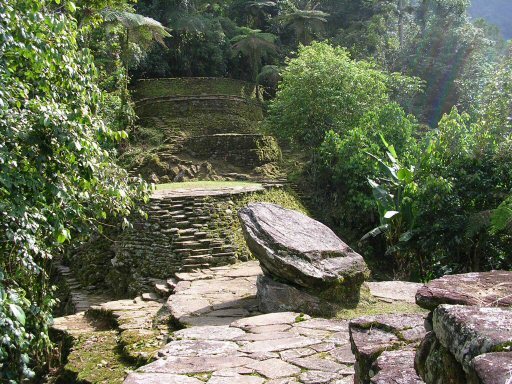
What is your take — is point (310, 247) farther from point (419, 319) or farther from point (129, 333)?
point (419, 319)

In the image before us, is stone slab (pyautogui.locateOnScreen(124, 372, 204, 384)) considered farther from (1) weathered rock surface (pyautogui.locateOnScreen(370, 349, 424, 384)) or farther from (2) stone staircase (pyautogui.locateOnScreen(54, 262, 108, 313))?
(2) stone staircase (pyautogui.locateOnScreen(54, 262, 108, 313))

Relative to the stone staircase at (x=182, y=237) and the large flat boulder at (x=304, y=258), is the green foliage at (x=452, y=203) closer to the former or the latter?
the stone staircase at (x=182, y=237)

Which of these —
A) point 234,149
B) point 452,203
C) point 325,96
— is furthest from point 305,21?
point 452,203

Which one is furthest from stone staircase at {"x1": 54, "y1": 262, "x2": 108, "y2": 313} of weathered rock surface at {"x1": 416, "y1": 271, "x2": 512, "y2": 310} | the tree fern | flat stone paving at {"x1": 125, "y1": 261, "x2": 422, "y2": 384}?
weathered rock surface at {"x1": 416, "y1": 271, "x2": 512, "y2": 310}

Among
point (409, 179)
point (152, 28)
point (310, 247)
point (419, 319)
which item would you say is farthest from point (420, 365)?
point (152, 28)

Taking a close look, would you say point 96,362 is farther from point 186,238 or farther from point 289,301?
point 186,238

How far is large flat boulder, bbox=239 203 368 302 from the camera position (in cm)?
727

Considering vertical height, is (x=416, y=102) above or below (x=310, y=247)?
above

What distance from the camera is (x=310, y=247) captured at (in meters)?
7.62

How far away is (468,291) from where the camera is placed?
3621 millimetres

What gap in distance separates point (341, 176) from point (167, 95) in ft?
37.8

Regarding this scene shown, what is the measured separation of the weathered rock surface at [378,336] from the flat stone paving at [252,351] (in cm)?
81

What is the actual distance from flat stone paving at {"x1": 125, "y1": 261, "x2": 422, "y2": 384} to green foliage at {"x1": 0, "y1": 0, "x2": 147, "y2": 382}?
52.1 inches

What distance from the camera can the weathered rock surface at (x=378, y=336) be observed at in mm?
3418
